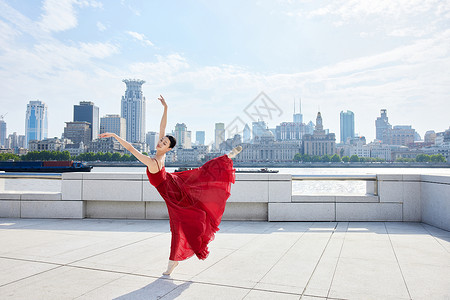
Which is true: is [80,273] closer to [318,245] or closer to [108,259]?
[108,259]

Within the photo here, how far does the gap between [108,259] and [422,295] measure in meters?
3.71

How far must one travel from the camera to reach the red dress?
419 cm

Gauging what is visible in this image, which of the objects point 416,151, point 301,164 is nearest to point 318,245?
point 301,164

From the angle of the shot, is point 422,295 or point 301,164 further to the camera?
point 301,164

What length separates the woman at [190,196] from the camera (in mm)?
4164

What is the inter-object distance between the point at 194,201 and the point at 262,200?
365 cm

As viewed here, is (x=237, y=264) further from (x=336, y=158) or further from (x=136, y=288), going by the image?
(x=336, y=158)

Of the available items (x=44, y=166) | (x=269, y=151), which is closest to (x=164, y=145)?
(x=44, y=166)

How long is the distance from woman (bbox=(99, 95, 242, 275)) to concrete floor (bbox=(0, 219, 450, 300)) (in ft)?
1.16

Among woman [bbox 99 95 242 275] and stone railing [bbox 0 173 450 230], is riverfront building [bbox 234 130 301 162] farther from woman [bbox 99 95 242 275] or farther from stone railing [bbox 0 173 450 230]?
woman [bbox 99 95 242 275]

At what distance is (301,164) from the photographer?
5561 inches

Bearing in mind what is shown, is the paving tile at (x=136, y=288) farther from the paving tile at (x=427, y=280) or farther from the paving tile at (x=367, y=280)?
the paving tile at (x=427, y=280)

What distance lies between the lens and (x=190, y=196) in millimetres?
4379

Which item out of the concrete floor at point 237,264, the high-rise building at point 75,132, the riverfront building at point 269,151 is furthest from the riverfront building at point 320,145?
the concrete floor at point 237,264
